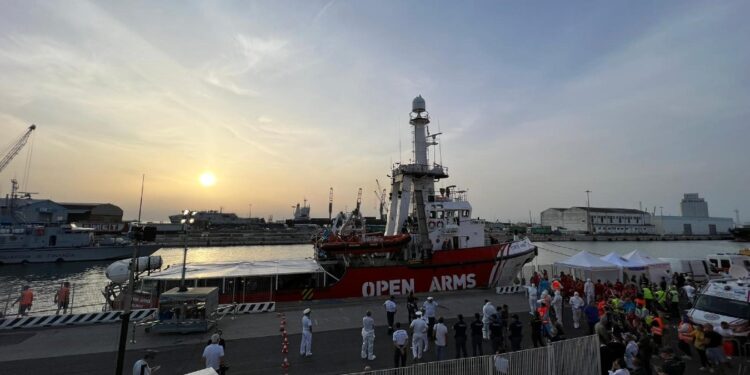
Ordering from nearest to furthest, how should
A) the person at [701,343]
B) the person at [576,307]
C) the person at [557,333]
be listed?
the person at [701,343]
the person at [557,333]
the person at [576,307]

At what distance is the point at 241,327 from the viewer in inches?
505

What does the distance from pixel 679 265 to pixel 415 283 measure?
1850 centimetres

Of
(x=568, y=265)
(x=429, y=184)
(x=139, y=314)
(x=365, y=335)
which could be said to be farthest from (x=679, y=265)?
(x=139, y=314)

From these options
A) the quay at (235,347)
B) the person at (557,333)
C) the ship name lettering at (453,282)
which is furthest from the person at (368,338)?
the ship name lettering at (453,282)

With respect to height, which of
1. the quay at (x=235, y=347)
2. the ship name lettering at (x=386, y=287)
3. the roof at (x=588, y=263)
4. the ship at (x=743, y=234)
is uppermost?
the ship at (x=743, y=234)

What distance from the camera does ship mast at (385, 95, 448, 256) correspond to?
2373cm

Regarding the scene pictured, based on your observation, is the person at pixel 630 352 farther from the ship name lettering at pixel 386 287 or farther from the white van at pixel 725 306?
the ship name lettering at pixel 386 287

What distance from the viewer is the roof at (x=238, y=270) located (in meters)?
16.2

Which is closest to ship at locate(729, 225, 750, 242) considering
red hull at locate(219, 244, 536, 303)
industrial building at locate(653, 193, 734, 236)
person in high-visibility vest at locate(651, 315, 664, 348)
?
industrial building at locate(653, 193, 734, 236)

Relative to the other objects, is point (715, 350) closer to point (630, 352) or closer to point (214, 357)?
point (630, 352)

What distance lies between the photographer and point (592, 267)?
1816 cm

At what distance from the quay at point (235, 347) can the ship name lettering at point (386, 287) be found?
15.2 ft

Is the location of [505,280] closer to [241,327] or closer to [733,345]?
[733,345]

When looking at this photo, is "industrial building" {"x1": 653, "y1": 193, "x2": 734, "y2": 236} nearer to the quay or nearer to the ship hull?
the quay
